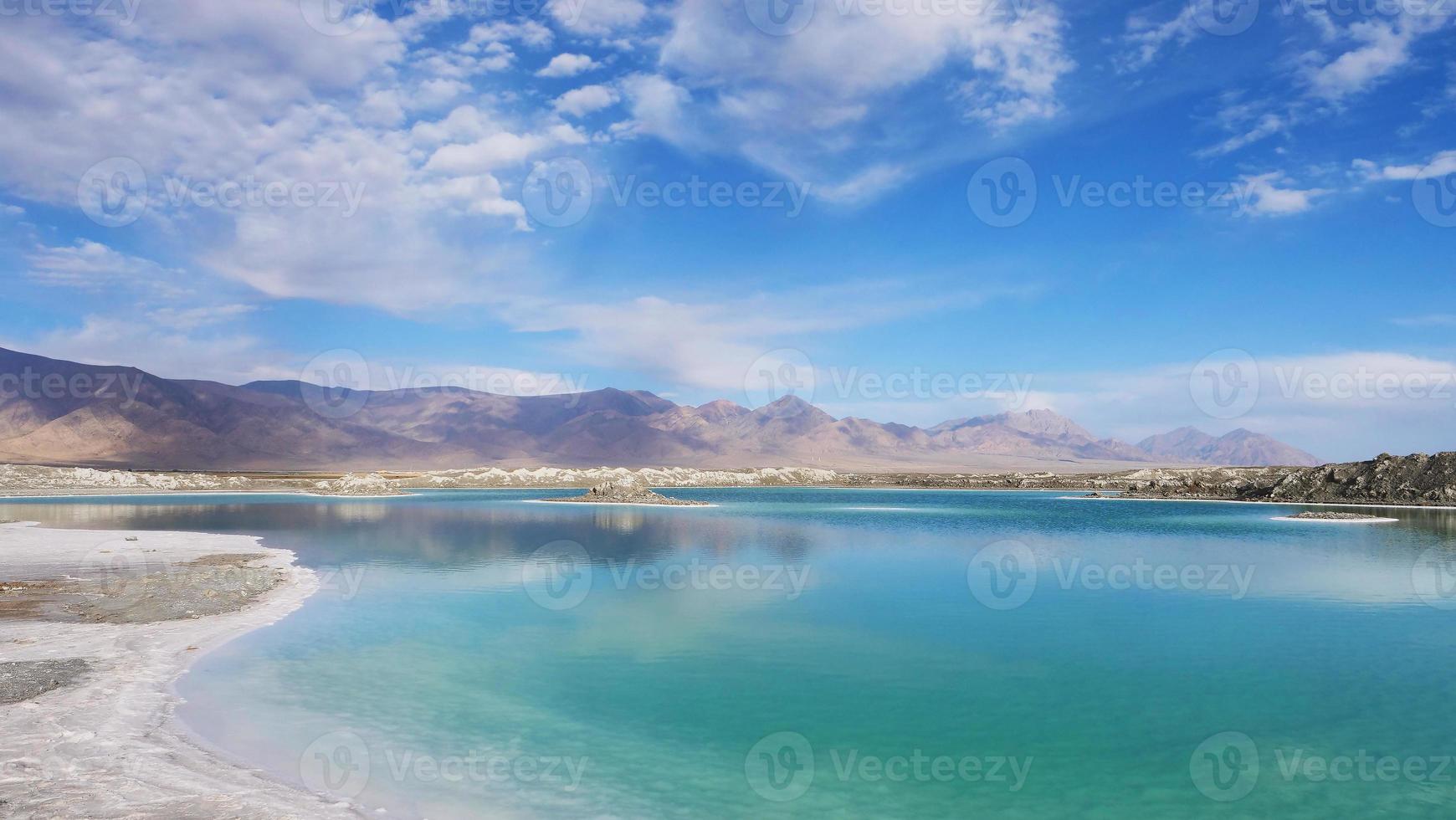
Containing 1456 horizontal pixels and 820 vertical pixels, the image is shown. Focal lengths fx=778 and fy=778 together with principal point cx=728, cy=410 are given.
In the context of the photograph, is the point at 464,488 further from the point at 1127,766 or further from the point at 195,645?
the point at 1127,766

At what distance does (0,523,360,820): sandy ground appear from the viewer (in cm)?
826

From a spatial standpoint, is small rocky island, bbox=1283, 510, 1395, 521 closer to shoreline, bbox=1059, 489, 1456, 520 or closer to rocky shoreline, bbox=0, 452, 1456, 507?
shoreline, bbox=1059, 489, 1456, 520

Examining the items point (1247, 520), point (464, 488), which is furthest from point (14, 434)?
point (1247, 520)

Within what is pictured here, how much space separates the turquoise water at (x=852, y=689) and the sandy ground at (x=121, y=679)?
26.6 inches

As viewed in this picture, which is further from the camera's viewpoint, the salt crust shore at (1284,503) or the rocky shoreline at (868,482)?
the rocky shoreline at (868,482)

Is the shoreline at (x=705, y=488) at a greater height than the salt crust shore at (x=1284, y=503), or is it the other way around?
the salt crust shore at (x=1284, y=503)

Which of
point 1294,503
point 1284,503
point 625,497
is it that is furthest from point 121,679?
point 1284,503

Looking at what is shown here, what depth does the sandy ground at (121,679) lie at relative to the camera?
8258 mm

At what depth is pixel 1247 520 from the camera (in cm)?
5475

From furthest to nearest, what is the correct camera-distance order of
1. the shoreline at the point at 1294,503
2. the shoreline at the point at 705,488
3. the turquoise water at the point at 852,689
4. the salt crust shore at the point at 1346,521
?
1. the shoreline at the point at 705,488
2. the shoreline at the point at 1294,503
3. the salt crust shore at the point at 1346,521
4. the turquoise water at the point at 852,689

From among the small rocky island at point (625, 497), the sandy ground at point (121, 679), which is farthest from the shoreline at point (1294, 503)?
the sandy ground at point (121, 679)

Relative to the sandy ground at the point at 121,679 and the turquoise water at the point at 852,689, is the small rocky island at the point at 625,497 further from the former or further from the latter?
the sandy ground at the point at 121,679

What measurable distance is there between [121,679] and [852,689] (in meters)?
12.0

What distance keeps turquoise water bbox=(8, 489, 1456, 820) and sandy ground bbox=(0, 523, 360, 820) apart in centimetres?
68
